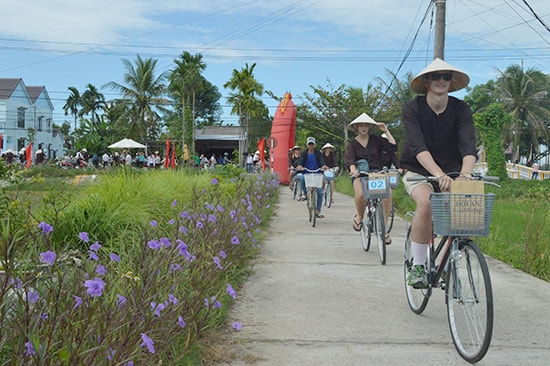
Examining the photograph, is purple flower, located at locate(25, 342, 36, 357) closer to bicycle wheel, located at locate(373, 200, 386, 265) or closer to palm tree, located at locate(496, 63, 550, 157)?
bicycle wheel, located at locate(373, 200, 386, 265)

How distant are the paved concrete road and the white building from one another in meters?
48.7

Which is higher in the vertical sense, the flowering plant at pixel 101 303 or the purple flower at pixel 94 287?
the purple flower at pixel 94 287

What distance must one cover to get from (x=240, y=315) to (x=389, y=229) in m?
5.46

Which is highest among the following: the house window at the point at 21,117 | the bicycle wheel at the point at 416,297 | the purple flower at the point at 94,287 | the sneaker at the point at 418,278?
the house window at the point at 21,117

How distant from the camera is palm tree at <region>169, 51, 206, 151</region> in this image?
54.0 meters

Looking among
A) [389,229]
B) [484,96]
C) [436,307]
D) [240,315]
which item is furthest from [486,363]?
[484,96]

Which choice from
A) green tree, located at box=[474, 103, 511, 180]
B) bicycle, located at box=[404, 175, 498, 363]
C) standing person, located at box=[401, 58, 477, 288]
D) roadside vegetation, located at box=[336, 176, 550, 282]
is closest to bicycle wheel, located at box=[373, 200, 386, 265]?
roadside vegetation, located at box=[336, 176, 550, 282]

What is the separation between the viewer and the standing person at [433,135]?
4148 millimetres

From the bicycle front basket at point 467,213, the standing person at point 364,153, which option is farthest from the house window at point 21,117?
the bicycle front basket at point 467,213

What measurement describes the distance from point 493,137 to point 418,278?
25.0 m

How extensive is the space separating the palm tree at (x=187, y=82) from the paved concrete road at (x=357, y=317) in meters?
48.4

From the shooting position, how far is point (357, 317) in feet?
14.6

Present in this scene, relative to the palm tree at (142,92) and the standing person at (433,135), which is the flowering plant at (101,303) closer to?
the standing person at (433,135)

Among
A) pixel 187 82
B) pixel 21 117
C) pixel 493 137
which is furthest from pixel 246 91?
pixel 493 137
